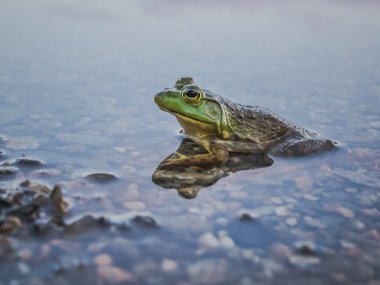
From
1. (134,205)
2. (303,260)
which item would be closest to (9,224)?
(134,205)

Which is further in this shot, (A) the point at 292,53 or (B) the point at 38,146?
(A) the point at 292,53

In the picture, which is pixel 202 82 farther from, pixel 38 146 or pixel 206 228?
pixel 206 228

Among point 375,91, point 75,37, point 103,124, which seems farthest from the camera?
point 75,37

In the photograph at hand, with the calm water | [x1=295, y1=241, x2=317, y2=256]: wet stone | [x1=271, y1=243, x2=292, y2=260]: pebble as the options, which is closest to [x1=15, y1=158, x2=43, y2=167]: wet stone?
the calm water

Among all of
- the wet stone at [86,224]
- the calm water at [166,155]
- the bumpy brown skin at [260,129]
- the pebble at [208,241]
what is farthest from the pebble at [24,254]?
the bumpy brown skin at [260,129]

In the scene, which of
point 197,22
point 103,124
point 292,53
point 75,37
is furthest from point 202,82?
point 197,22

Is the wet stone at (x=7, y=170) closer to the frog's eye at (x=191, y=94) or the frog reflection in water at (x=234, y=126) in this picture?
the frog reflection in water at (x=234, y=126)
